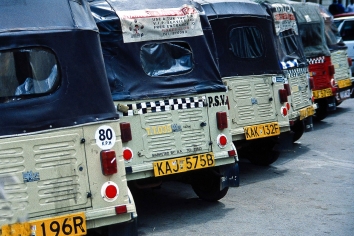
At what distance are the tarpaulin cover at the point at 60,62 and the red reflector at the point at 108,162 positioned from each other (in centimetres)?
30

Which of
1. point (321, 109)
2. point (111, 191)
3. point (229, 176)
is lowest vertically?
point (229, 176)

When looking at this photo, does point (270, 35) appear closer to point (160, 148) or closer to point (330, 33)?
point (160, 148)

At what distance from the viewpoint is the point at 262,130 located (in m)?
10.1

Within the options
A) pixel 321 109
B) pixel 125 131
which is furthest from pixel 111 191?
pixel 321 109

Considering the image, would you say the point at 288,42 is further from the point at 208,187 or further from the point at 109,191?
the point at 109,191

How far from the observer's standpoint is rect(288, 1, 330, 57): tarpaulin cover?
46.0 feet

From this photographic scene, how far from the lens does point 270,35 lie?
10.5 meters

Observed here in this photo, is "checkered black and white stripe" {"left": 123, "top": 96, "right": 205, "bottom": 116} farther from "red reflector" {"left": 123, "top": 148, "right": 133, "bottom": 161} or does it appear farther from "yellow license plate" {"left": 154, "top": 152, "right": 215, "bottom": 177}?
"yellow license plate" {"left": 154, "top": 152, "right": 215, "bottom": 177}

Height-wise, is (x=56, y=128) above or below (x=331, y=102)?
above

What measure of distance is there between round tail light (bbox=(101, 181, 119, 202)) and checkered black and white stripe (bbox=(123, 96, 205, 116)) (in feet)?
5.65

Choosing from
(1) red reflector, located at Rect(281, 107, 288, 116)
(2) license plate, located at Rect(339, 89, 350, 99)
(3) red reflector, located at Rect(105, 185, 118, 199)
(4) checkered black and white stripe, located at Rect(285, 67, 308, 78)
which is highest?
(4) checkered black and white stripe, located at Rect(285, 67, 308, 78)

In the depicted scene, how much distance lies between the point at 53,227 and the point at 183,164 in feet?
8.09

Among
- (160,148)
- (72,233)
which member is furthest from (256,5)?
(72,233)

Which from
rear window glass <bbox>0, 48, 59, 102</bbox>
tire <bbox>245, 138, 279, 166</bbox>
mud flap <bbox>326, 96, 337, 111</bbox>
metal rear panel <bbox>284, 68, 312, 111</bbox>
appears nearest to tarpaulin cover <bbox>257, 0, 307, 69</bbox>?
metal rear panel <bbox>284, 68, 312, 111</bbox>
